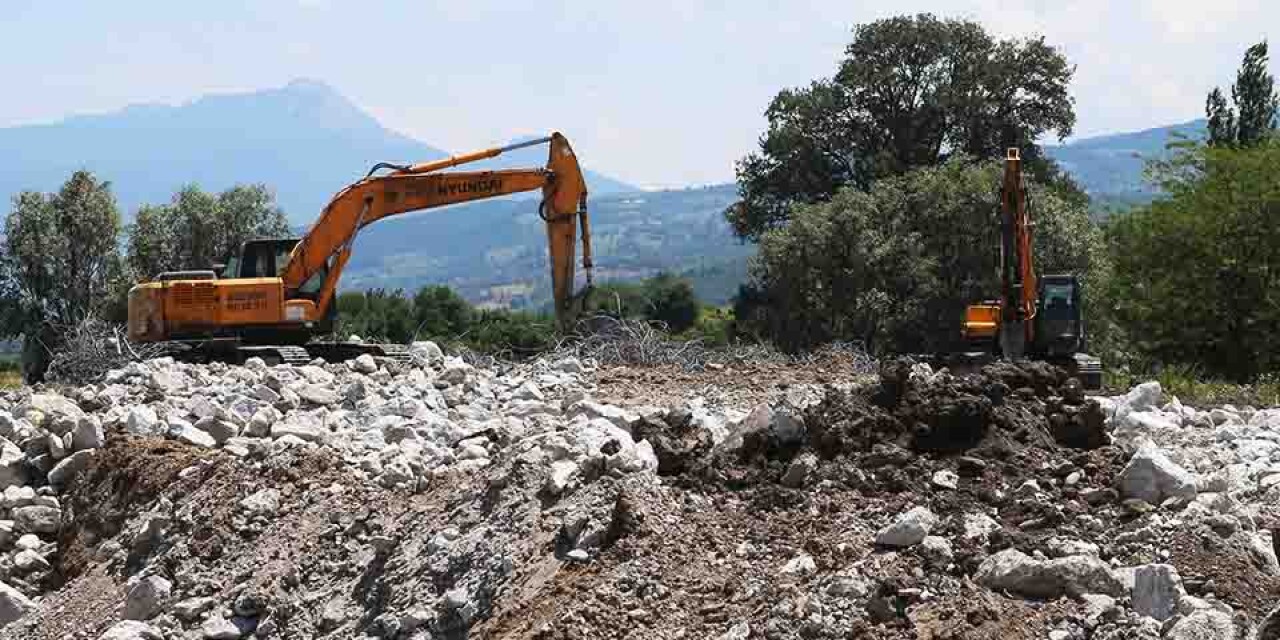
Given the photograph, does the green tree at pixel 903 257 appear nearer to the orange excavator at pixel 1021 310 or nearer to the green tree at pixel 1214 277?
the green tree at pixel 1214 277

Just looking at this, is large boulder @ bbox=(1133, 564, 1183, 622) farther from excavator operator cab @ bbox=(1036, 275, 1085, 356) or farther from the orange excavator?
excavator operator cab @ bbox=(1036, 275, 1085, 356)

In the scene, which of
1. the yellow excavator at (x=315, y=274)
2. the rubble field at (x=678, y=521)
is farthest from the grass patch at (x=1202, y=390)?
the yellow excavator at (x=315, y=274)

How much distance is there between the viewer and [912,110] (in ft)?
137

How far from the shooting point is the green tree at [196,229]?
134 ft

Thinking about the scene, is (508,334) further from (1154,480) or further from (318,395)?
(1154,480)

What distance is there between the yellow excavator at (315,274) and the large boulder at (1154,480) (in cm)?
1272

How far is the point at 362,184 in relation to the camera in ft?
71.5

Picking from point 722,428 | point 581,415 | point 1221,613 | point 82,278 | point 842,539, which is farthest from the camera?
point 82,278

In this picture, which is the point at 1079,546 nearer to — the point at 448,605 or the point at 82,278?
the point at 448,605

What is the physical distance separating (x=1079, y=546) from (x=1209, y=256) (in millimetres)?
20728

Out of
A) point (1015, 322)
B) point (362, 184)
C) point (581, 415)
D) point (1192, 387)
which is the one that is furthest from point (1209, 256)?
point (581, 415)

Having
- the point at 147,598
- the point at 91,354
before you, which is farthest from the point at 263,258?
the point at 147,598

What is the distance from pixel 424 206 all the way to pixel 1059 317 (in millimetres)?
8225

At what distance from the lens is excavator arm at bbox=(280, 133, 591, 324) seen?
2134 cm
